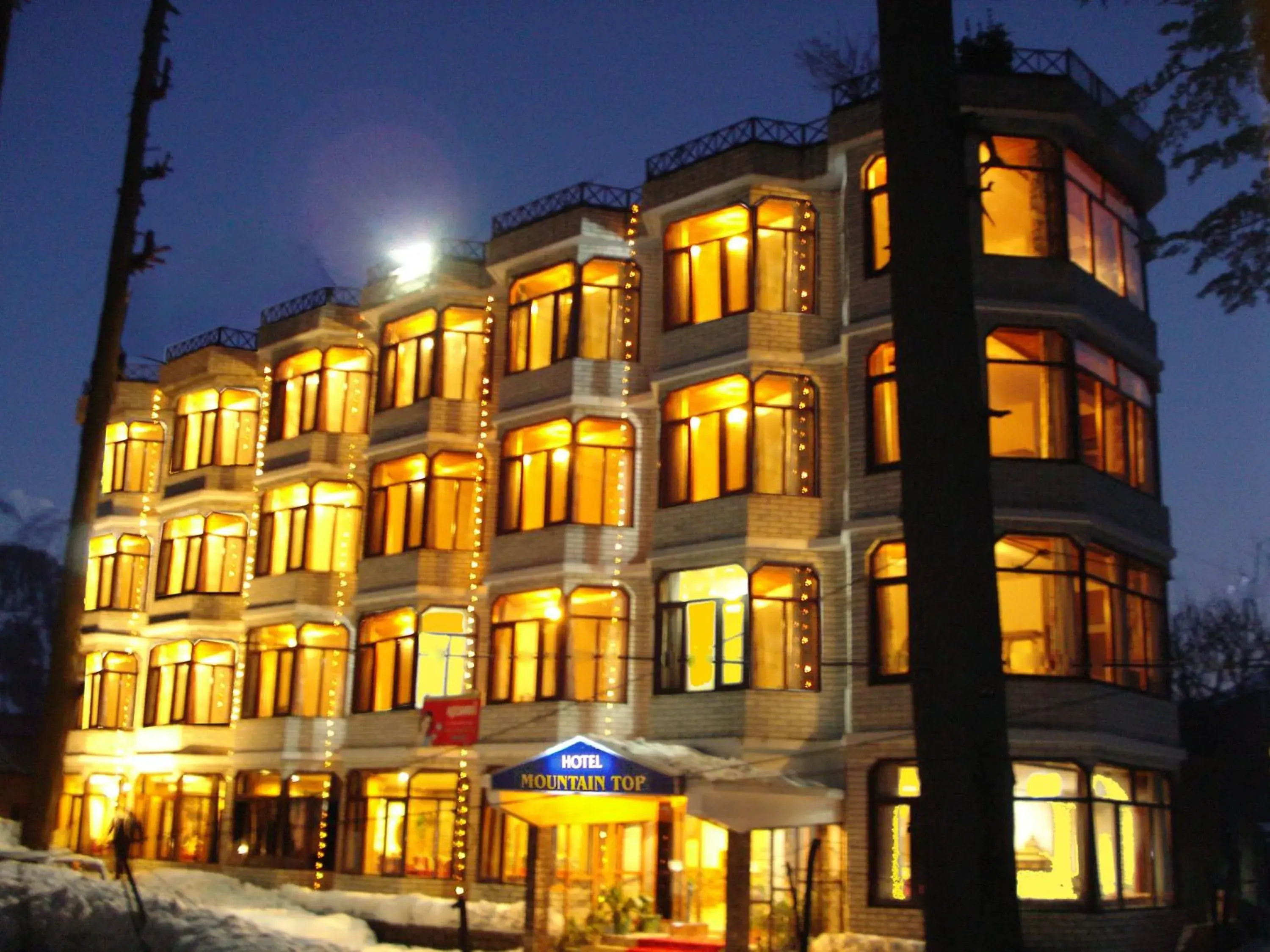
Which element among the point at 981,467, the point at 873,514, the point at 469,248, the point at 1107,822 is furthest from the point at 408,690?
the point at 981,467

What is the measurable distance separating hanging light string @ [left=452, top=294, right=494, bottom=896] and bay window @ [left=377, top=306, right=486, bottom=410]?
234mm

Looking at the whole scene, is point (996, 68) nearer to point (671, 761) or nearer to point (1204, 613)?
point (671, 761)

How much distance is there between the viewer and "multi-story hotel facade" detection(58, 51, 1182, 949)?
20875mm

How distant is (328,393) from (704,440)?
11069 mm

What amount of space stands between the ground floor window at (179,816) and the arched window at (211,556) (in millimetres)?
4415

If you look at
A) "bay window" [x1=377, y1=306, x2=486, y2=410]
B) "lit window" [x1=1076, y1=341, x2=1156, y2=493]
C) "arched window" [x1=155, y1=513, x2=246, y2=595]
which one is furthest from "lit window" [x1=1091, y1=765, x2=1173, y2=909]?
"arched window" [x1=155, y1=513, x2=246, y2=595]

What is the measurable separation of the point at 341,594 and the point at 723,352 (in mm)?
11362

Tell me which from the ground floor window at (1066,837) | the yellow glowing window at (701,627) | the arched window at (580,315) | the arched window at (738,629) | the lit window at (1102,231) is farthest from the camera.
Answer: the arched window at (580,315)

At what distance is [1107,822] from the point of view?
20.5 meters

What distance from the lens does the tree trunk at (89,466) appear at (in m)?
22.8

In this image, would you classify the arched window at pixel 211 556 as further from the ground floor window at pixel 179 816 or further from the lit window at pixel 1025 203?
the lit window at pixel 1025 203

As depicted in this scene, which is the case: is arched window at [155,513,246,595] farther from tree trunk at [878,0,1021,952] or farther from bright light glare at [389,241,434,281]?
tree trunk at [878,0,1021,952]

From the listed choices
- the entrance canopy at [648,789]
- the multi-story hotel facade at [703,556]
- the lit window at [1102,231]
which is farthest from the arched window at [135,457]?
the lit window at [1102,231]

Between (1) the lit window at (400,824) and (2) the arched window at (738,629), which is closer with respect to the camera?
(2) the arched window at (738,629)
